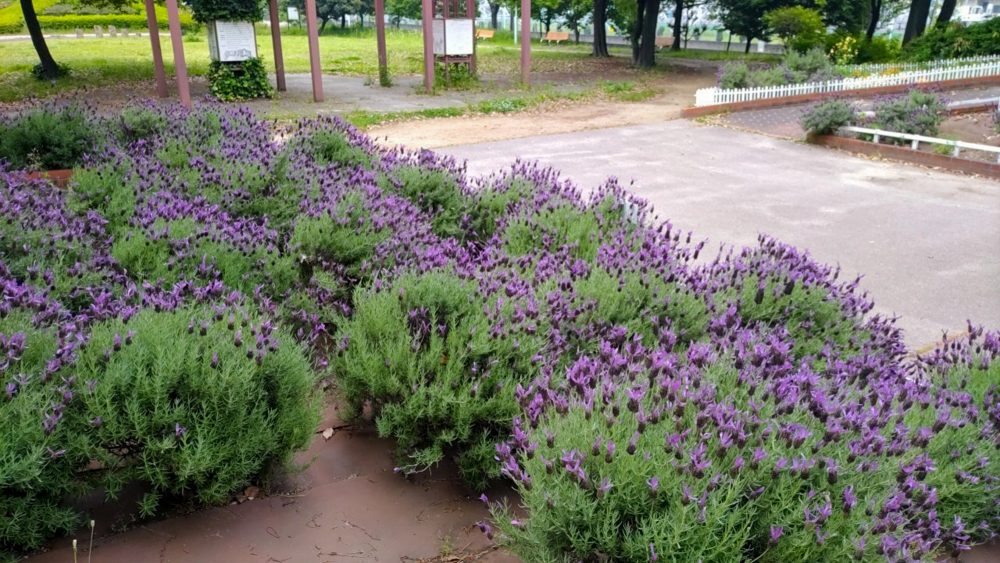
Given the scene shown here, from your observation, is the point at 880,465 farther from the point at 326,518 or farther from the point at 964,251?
the point at 964,251

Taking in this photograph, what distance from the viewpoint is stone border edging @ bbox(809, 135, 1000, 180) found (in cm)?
1170

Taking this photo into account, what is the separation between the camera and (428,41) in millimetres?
20875

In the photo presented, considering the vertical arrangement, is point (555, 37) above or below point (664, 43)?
above

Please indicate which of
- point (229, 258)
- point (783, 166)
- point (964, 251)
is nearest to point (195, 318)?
point (229, 258)

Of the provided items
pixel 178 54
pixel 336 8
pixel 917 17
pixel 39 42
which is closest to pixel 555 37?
pixel 336 8

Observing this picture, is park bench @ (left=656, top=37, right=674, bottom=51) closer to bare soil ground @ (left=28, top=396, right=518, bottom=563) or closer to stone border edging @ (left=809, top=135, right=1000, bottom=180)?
stone border edging @ (left=809, top=135, right=1000, bottom=180)

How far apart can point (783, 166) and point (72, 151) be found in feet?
34.1

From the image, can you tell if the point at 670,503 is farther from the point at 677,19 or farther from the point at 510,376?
the point at 677,19

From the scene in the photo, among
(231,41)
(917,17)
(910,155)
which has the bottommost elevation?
(910,155)

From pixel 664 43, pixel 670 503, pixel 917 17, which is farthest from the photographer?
pixel 664 43

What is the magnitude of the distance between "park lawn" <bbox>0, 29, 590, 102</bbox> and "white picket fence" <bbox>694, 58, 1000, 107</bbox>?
35.9 feet

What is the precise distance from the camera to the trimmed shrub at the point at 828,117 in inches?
547

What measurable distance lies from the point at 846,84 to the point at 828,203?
11.5 m

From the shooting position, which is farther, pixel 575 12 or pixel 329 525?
pixel 575 12
